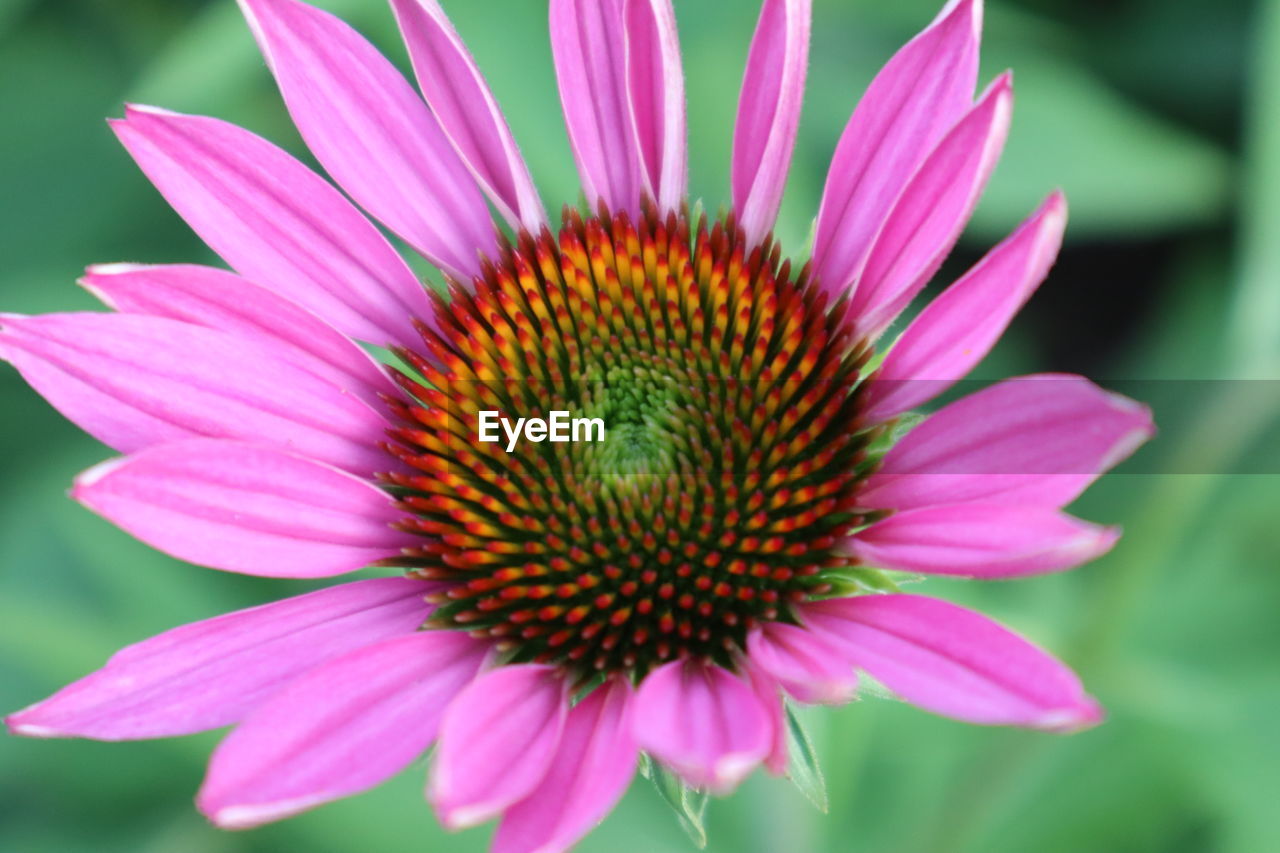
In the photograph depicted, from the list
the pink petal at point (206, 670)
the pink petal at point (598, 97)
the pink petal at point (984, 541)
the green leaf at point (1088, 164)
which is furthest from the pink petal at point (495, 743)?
the green leaf at point (1088, 164)

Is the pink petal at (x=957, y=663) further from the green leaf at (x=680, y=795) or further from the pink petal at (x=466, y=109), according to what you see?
the pink petal at (x=466, y=109)

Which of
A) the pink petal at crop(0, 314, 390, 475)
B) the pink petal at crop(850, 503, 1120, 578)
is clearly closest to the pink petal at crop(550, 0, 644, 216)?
the pink petal at crop(0, 314, 390, 475)

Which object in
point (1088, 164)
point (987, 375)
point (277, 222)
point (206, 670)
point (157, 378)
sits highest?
point (277, 222)

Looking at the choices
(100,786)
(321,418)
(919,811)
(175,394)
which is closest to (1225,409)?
(919,811)

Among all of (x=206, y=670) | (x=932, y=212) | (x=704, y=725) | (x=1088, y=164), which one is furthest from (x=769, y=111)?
(x=1088, y=164)

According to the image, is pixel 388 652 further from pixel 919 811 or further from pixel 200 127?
pixel 919 811

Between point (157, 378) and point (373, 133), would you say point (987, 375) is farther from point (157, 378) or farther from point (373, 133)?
point (157, 378)
